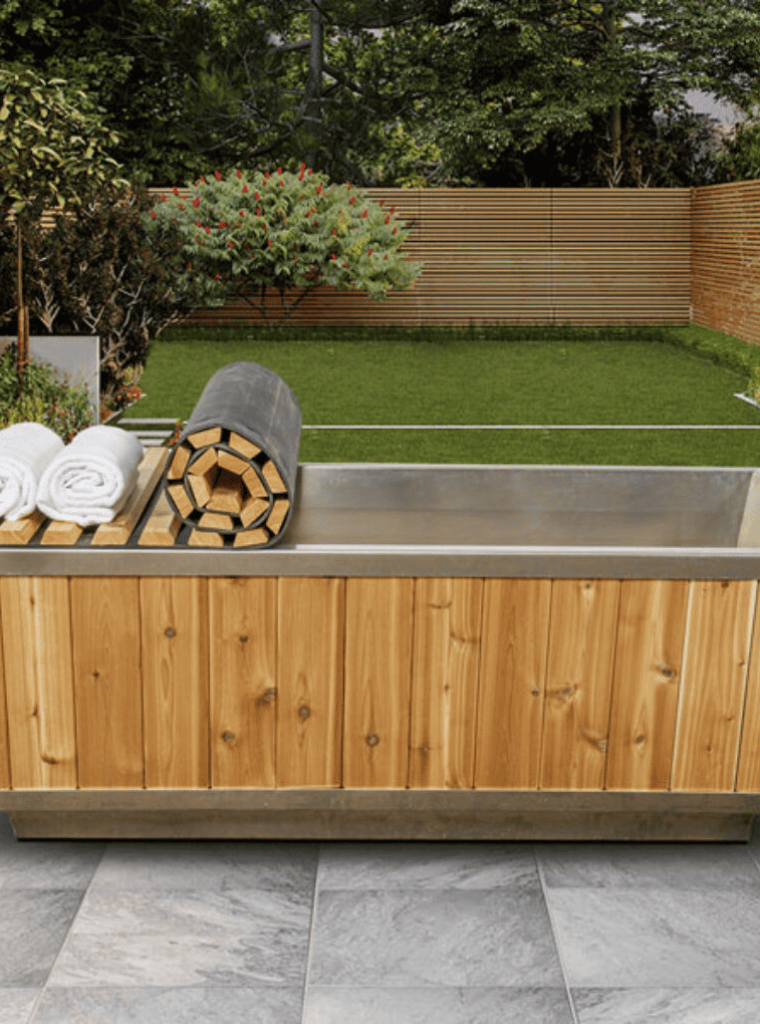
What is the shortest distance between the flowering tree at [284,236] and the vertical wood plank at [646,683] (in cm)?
1052

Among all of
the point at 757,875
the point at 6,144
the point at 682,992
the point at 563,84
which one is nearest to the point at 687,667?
the point at 757,875

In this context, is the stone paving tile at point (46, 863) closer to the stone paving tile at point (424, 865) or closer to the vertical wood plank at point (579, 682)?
the stone paving tile at point (424, 865)

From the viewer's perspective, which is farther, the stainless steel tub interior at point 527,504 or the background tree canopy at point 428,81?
the background tree canopy at point 428,81

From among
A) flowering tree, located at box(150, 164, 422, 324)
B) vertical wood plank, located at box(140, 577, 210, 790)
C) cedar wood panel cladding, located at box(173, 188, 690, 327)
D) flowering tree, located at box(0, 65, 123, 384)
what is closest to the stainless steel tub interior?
vertical wood plank, located at box(140, 577, 210, 790)

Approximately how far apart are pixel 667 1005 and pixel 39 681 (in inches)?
54.1

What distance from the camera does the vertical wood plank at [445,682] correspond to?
2.46 m

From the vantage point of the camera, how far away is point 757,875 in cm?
259

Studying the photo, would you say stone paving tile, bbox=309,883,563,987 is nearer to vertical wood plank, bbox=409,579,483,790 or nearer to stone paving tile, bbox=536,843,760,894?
stone paving tile, bbox=536,843,760,894

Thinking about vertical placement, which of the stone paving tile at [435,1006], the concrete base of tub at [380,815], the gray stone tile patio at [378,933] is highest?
the concrete base of tub at [380,815]

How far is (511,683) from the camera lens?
2.51 metres

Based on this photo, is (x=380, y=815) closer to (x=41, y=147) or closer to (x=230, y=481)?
(x=230, y=481)

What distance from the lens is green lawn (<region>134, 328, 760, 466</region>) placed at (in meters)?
7.50

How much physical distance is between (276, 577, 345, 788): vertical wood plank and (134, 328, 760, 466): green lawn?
4.49 m

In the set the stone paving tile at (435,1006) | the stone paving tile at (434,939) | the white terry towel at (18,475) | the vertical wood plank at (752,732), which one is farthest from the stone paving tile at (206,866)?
the vertical wood plank at (752,732)
